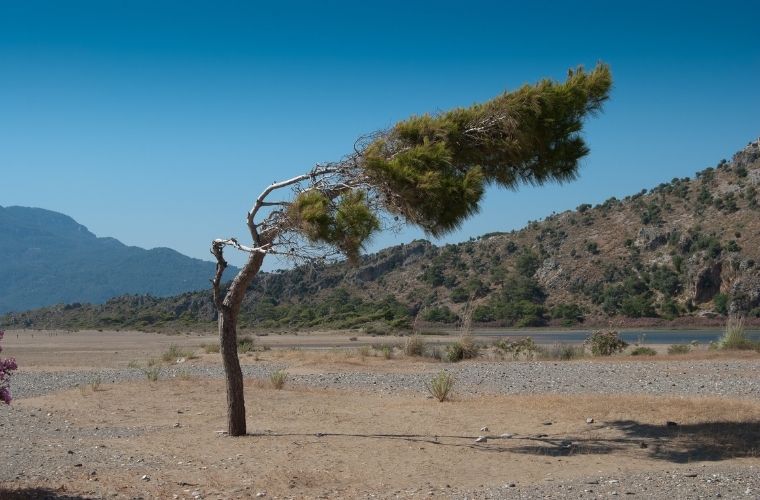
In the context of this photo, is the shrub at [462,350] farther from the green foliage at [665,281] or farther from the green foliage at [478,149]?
Result: the green foliage at [665,281]

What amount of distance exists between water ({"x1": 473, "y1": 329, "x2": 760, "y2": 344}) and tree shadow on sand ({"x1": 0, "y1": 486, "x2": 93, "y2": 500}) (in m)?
33.9

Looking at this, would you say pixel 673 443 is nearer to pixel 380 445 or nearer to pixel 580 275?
pixel 380 445

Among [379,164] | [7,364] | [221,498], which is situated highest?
[379,164]

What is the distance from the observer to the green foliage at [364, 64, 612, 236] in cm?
1228

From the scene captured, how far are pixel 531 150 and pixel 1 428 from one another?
9686 millimetres

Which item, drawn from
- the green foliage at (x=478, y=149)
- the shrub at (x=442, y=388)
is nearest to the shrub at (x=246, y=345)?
the shrub at (x=442, y=388)

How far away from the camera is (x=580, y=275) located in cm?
6238

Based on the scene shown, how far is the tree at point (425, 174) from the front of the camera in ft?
39.8

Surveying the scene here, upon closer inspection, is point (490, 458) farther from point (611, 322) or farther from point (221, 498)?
point (611, 322)

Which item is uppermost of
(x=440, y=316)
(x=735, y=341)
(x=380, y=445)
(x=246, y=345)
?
(x=440, y=316)

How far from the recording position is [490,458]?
1149 cm

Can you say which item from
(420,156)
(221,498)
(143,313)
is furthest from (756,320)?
(143,313)

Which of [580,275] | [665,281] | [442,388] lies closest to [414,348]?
[442,388]

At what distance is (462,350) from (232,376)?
16396 mm
